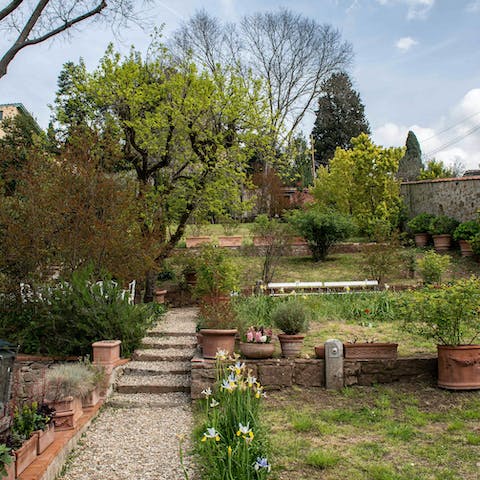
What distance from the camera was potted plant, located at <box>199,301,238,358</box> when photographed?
21.6ft

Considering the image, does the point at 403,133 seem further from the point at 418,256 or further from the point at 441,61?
the point at 441,61

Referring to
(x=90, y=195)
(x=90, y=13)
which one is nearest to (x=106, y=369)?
(x=90, y=195)

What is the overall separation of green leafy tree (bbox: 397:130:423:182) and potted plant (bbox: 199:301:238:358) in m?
19.7

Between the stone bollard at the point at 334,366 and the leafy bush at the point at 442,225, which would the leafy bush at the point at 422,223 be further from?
the stone bollard at the point at 334,366

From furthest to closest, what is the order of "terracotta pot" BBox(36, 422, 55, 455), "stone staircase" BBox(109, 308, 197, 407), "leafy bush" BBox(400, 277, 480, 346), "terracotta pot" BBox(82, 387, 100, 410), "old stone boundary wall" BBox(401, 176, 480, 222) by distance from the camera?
1. "old stone boundary wall" BBox(401, 176, 480, 222)
2. "stone staircase" BBox(109, 308, 197, 407)
3. "leafy bush" BBox(400, 277, 480, 346)
4. "terracotta pot" BBox(82, 387, 100, 410)
5. "terracotta pot" BBox(36, 422, 55, 455)

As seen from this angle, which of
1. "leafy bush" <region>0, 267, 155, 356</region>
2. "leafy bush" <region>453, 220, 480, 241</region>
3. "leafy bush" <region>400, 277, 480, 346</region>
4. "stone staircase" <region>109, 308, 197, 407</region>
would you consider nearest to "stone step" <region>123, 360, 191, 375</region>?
"stone staircase" <region>109, 308, 197, 407</region>

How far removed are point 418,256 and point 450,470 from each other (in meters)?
11.4

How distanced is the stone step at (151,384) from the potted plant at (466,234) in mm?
9884

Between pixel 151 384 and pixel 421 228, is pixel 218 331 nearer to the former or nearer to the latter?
pixel 151 384

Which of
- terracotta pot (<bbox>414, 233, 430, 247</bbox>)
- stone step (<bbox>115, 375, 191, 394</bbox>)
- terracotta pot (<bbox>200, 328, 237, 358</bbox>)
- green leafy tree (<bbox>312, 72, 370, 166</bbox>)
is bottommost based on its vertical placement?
stone step (<bbox>115, 375, 191, 394</bbox>)

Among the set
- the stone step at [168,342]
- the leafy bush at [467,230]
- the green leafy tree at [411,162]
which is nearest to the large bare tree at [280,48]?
the green leafy tree at [411,162]

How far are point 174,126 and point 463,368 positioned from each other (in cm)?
719

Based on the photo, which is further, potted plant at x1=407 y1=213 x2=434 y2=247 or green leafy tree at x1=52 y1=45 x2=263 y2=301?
potted plant at x1=407 y1=213 x2=434 y2=247

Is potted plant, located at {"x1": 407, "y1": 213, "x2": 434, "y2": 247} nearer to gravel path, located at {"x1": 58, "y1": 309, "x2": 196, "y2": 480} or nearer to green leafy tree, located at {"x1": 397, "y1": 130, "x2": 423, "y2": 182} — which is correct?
green leafy tree, located at {"x1": 397, "y1": 130, "x2": 423, "y2": 182}
